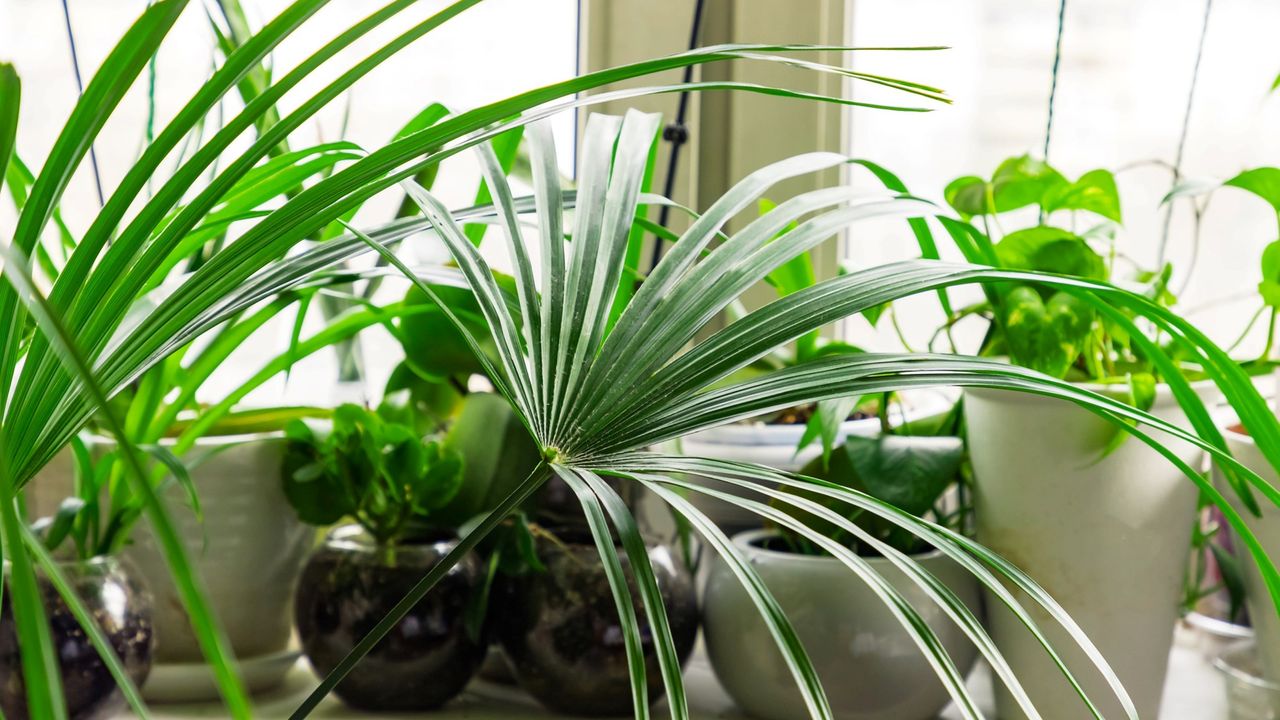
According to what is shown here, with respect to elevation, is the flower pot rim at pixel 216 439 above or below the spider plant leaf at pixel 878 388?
below

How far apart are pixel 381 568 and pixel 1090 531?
50 centimetres

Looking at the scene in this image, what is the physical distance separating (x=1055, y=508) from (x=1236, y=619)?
0.40 m

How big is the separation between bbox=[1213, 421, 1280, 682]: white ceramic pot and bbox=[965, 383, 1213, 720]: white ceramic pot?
0.11 ft

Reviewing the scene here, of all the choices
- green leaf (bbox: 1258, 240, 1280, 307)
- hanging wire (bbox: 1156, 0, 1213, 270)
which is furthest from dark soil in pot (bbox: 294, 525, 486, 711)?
hanging wire (bbox: 1156, 0, 1213, 270)

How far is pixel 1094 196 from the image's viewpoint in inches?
31.4

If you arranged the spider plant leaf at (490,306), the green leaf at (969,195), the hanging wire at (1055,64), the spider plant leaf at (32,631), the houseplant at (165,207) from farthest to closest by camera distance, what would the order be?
the hanging wire at (1055,64) < the green leaf at (969,195) < the spider plant leaf at (490,306) < the houseplant at (165,207) < the spider plant leaf at (32,631)

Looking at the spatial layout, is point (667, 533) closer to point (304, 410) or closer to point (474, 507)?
point (474, 507)

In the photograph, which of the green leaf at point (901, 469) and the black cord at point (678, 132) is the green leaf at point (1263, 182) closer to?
the green leaf at point (901, 469)

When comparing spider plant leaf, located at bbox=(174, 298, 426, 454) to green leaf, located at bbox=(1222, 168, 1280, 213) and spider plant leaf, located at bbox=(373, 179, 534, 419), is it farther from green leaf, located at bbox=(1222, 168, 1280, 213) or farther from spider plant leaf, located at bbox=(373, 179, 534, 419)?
green leaf, located at bbox=(1222, 168, 1280, 213)

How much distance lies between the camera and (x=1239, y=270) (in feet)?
3.57

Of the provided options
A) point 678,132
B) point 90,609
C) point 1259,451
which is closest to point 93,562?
point 90,609

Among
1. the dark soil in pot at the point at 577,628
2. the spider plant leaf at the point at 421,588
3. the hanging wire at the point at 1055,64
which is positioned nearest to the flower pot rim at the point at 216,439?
the dark soil in pot at the point at 577,628

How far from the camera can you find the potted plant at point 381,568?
81 centimetres

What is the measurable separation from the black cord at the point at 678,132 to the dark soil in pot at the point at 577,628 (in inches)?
15.2
